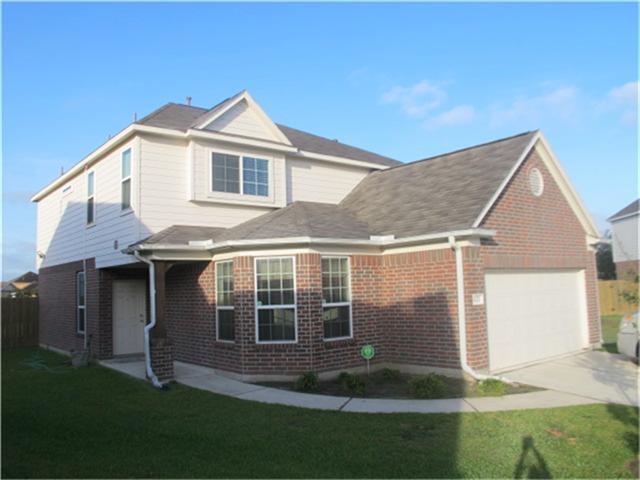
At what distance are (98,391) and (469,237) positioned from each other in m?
7.95

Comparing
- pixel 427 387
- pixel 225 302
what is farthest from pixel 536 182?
pixel 225 302

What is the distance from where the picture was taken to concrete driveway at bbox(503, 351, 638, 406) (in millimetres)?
8923

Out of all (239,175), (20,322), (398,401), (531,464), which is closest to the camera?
(531,464)

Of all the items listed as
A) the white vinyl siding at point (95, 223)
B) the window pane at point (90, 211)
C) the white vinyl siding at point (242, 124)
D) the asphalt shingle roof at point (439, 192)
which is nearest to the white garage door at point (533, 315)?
the asphalt shingle roof at point (439, 192)

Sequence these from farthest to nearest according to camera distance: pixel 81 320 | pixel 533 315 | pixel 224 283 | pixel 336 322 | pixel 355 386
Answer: pixel 81 320 < pixel 533 315 < pixel 224 283 < pixel 336 322 < pixel 355 386

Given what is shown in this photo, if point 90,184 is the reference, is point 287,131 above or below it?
above

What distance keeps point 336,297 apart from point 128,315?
6.74m

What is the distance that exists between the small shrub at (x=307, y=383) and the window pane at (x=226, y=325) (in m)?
2.21

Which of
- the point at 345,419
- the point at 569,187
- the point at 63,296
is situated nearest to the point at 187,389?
the point at 345,419

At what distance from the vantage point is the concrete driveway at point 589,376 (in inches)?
351

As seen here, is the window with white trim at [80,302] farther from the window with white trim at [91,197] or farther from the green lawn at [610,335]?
the green lawn at [610,335]

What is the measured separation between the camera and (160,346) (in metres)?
10.8

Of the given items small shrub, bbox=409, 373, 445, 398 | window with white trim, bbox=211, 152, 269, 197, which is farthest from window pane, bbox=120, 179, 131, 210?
small shrub, bbox=409, 373, 445, 398

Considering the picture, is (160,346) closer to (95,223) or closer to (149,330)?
(149,330)
